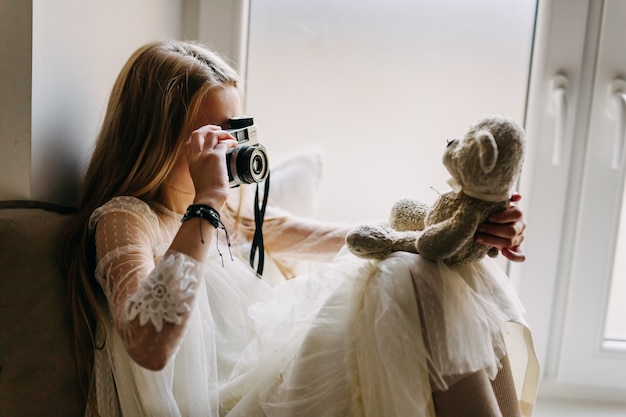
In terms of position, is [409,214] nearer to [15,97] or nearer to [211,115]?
[211,115]

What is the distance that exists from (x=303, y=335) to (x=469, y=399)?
23cm

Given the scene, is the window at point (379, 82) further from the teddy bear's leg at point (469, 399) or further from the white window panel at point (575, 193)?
the teddy bear's leg at point (469, 399)

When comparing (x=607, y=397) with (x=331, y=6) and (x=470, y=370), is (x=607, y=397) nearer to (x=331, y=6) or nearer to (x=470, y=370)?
(x=470, y=370)

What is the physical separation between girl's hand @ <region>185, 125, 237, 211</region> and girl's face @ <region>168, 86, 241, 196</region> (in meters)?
0.08

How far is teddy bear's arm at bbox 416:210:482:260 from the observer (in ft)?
2.42

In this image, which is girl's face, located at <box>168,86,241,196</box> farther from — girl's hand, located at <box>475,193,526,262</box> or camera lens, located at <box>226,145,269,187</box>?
girl's hand, located at <box>475,193,526,262</box>

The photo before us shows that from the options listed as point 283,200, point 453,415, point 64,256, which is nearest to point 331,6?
point 283,200

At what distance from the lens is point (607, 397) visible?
4.28ft

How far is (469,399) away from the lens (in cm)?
74

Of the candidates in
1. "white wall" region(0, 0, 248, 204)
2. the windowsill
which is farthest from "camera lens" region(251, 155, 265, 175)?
the windowsill

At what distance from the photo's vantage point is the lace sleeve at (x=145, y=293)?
746 mm

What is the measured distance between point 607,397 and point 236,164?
97 centimetres

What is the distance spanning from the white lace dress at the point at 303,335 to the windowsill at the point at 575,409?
38cm

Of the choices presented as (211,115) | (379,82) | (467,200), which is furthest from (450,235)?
(379,82)
